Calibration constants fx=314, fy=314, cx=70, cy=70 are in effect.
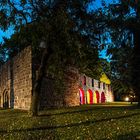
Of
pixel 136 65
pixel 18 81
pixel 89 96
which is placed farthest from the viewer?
pixel 89 96

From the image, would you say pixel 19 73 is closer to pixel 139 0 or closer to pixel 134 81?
pixel 134 81

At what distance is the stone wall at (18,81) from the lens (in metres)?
21.0

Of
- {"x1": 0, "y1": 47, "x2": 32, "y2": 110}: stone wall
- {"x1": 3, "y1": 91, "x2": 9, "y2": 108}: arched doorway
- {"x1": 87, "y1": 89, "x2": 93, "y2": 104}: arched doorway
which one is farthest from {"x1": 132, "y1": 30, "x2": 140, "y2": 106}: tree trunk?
{"x1": 87, "y1": 89, "x2": 93, "y2": 104}: arched doorway

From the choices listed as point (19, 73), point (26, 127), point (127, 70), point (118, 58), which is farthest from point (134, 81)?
point (26, 127)

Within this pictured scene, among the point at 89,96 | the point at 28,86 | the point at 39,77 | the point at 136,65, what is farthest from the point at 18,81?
the point at 89,96

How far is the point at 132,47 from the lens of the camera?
67.3 ft

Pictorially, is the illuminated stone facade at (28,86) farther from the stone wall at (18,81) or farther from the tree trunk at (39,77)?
the tree trunk at (39,77)

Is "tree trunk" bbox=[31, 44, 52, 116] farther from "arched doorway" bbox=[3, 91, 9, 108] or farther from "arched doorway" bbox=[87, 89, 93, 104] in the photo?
"arched doorway" bbox=[87, 89, 93, 104]

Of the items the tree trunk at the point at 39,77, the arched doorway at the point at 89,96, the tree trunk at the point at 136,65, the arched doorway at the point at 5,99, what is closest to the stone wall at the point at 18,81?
the arched doorway at the point at 5,99

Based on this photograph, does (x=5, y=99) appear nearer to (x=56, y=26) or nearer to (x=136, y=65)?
(x=136, y=65)

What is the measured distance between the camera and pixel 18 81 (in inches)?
930

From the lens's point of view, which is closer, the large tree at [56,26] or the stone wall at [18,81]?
the large tree at [56,26]

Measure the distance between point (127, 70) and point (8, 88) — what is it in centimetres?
1076

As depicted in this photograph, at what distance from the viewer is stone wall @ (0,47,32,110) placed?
21.0 meters
